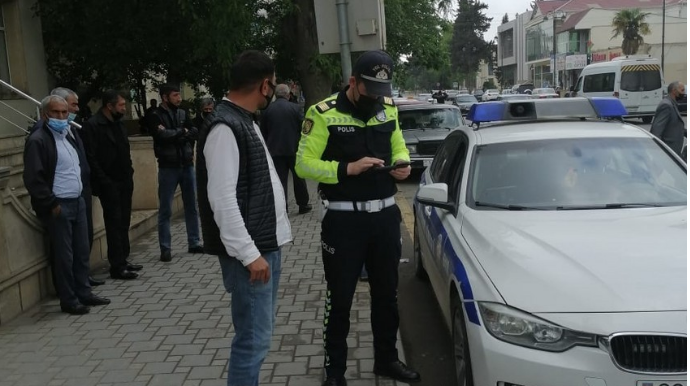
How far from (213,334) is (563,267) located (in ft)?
9.01

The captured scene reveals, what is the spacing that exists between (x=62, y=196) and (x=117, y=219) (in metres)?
1.11

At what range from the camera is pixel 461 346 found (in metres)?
3.54

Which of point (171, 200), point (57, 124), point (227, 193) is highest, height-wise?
point (57, 124)

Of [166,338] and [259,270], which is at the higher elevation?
[259,270]

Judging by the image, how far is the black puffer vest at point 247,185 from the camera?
9.82 feet

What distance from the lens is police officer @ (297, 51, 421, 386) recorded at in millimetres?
3646

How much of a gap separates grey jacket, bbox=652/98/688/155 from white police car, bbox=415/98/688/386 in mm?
3692

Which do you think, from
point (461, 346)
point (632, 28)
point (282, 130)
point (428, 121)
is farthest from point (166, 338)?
point (632, 28)

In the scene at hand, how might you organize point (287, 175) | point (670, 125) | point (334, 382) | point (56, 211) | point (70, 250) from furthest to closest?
point (287, 175) < point (670, 125) < point (70, 250) < point (56, 211) < point (334, 382)

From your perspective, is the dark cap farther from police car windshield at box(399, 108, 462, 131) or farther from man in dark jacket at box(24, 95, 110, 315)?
police car windshield at box(399, 108, 462, 131)

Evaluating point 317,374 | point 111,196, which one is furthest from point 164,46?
point 317,374

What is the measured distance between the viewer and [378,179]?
12.3 feet

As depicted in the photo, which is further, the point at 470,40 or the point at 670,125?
Result: the point at 470,40

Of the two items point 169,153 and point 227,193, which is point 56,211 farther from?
point 227,193
